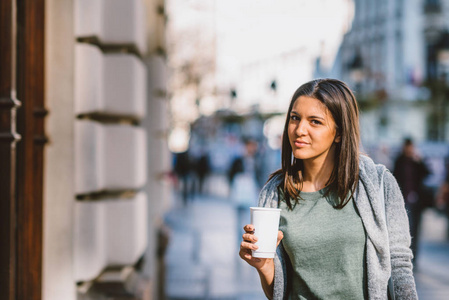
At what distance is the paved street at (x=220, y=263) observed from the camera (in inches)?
282

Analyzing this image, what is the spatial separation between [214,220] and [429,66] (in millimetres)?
33176

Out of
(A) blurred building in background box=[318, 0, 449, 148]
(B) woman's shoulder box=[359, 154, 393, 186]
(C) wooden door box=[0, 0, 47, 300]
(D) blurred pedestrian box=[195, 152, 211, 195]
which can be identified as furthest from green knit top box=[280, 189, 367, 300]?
(A) blurred building in background box=[318, 0, 449, 148]

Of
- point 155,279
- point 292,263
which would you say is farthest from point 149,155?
point 292,263

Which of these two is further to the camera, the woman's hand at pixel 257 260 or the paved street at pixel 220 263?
the paved street at pixel 220 263

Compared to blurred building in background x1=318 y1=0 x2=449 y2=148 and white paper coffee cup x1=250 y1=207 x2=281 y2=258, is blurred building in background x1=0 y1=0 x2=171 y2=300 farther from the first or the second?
blurred building in background x1=318 y1=0 x2=449 y2=148

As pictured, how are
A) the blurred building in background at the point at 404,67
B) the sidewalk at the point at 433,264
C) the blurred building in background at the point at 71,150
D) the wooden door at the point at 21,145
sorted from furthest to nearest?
the blurred building in background at the point at 404,67, the sidewalk at the point at 433,264, the blurred building in background at the point at 71,150, the wooden door at the point at 21,145

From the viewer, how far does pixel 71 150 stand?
11.9ft

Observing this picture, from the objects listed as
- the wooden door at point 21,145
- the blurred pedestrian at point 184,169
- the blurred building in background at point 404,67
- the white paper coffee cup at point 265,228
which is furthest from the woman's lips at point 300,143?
the blurred building in background at point 404,67

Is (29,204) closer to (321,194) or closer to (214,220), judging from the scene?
(321,194)

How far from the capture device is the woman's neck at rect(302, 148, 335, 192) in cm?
237

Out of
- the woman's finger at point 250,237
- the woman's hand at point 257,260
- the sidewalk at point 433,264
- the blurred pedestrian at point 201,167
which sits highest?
the woman's finger at point 250,237

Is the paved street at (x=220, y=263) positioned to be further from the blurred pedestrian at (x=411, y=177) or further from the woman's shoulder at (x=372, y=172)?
the woman's shoulder at (x=372, y=172)

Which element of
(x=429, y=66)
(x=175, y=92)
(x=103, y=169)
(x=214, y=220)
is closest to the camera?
(x=103, y=169)

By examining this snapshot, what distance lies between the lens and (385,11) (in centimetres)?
4662
